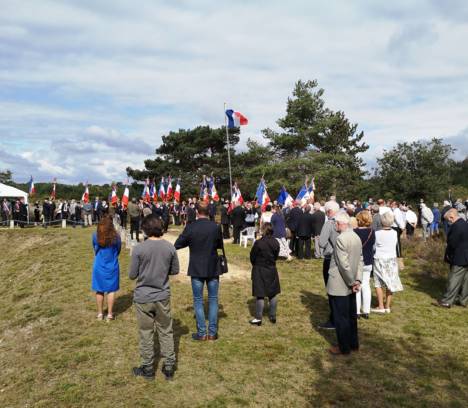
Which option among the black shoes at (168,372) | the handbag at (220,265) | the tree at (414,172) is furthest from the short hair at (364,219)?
the tree at (414,172)

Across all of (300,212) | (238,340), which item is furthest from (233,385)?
(300,212)

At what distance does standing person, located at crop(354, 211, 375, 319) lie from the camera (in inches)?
279

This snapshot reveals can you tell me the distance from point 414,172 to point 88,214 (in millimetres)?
21493

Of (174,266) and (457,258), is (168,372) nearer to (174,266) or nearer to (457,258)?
(174,266)

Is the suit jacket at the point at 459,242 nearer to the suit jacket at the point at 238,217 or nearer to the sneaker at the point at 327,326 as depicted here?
the sneaker at the point at 327,326

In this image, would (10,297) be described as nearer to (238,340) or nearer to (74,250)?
(74,250)

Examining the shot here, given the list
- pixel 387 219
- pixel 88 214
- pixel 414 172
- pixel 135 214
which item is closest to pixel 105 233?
pixel 387 219

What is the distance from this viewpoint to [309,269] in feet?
39.8

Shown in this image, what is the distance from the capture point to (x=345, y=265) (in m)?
5.59

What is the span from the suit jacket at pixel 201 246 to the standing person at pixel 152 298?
0.89m

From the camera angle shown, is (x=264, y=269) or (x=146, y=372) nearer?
(x=146, y=372)

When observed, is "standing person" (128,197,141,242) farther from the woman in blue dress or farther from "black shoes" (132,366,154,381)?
"black shoes" (132,366,154,381)

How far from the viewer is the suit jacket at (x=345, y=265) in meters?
5.61

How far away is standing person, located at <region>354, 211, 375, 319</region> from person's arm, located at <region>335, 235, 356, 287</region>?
159cm
